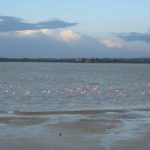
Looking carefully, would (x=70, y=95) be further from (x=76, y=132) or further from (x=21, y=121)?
(x=76, y=132)

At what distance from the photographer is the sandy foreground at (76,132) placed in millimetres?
15633

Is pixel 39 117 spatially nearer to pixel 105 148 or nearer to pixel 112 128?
pixel 112 128

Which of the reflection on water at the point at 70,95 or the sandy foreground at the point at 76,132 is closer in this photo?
the sandy foreground at the point at 76,132

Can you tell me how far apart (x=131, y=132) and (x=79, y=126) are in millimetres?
2682

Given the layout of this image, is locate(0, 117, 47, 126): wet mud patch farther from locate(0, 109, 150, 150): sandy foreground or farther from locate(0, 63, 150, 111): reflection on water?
locate(0, 63, 150, 111): reflection on water

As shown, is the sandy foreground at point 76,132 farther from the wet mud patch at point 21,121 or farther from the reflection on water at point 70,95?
the reflection on water at point 70,95

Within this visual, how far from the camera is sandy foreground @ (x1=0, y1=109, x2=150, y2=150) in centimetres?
1563

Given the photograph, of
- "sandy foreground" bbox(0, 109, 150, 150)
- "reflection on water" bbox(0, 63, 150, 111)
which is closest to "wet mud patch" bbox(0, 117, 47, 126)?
"sandy foreground" bbox(0, 109, 150, 150)

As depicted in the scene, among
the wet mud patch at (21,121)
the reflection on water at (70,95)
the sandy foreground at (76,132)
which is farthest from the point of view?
the reflection on water at (70,95)

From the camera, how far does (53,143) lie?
628 inches

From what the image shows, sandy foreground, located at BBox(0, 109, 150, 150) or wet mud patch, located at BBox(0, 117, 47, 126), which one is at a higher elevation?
sandy foreground, located at BBox(0, 109, 150, 150)

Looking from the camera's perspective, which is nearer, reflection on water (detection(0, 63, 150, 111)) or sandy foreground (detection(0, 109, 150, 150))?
sandy foreground (detection(0, 109, 150, 150))

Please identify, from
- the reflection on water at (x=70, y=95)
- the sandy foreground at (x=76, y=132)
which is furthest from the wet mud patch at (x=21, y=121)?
the reflection on water at (x=70, y=95)

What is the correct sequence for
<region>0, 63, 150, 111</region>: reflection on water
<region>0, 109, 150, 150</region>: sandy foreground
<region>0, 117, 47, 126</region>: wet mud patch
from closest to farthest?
<region>0, 109, 150, 150</region>: sandy foreground < <region>0, 117, 47, 126</region>: wet mud patch < <region>0, 63, 150, 111</region>: reflection on water
